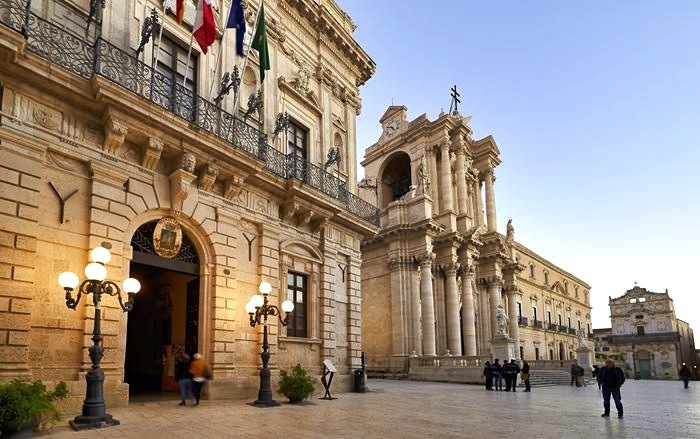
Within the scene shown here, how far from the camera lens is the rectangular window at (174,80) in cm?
1283

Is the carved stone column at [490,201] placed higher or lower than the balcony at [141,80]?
higher

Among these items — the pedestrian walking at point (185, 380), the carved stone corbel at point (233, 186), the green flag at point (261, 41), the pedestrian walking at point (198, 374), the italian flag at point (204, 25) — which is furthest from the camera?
the green flag at point (261, 41)

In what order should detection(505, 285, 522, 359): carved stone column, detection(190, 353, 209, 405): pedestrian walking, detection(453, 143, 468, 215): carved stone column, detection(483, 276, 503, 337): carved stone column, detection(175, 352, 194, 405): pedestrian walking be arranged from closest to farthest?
1. detection(190, 353, 209, 405): pedestrian walking
2. detection(175, 352, 194, 405): pedestrian walking
3. detection(453, 143, 468, 215): carved stone column
4. detection(483, 276, 503, 337): carved stone column
5. detection(505, 285, 522, 359): carved stone column

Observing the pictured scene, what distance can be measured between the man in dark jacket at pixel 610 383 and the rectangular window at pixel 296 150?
10434mm

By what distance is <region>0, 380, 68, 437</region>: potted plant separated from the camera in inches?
293

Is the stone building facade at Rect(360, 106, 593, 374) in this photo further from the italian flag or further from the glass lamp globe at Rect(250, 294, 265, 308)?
the italian flag

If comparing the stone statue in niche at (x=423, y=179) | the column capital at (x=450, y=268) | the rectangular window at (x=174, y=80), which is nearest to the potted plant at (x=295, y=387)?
the rectangular window at (x=174, y=80)

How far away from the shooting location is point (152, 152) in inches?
486

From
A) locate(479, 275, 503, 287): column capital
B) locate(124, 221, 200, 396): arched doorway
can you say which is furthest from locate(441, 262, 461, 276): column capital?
locate(124, 221, 200, 396): arched doorway

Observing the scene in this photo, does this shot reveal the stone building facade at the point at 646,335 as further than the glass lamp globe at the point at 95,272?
Yes

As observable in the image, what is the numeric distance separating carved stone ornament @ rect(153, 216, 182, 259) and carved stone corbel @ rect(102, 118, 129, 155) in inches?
82.2

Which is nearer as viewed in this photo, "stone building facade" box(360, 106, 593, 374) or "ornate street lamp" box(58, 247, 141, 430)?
"ornate street lamp" box(58, 247, 141, 430)

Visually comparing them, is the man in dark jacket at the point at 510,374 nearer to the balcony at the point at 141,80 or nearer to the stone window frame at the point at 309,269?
the stone window frame at the point at 309,269

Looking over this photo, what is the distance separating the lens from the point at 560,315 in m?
57.9
